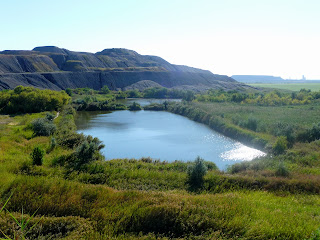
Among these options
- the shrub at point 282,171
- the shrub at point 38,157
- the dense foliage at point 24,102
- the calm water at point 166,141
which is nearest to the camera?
the shrub at point 282,171

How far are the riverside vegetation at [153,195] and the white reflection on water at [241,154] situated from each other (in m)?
1.70

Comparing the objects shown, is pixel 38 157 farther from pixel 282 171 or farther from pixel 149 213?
pixel 282 171

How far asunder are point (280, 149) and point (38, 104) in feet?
112

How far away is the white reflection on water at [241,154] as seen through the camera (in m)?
22.5

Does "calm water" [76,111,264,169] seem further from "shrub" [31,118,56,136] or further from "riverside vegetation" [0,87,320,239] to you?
"shrub" [31,118,56,136]

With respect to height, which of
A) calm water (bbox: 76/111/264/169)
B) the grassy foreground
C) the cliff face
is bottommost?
calm water (bbox: 76/111/264/169)

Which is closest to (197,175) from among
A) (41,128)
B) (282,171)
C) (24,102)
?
(282,171)

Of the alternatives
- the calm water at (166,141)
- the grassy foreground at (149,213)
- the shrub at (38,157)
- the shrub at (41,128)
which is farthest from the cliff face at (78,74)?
the grassy foreground at (149,213)

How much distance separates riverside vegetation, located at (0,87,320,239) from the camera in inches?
314

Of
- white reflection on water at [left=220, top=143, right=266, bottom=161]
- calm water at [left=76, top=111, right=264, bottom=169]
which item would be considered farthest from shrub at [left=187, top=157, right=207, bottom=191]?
white reflection on water at [left=220, top=143, right=266, bottom=161]

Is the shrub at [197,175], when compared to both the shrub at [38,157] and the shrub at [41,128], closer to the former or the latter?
the shrub at [38,157]

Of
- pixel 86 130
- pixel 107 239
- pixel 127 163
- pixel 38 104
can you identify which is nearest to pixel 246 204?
pixel 107 239

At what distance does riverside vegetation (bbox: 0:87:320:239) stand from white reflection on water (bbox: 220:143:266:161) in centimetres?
170

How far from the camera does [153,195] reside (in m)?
10.5
